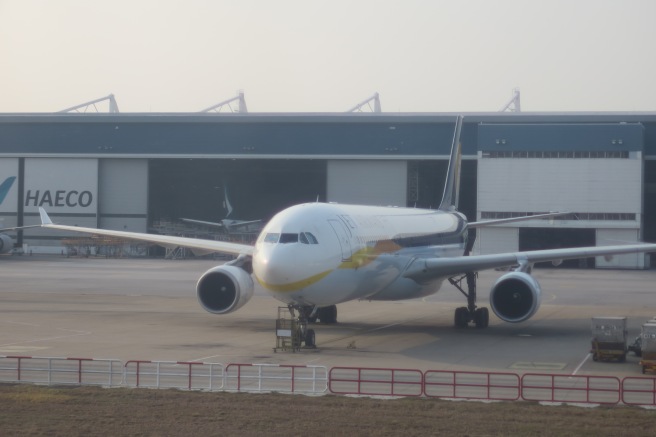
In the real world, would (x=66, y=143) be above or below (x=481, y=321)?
above

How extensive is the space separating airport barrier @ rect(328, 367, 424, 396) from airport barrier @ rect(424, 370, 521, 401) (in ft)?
1.06

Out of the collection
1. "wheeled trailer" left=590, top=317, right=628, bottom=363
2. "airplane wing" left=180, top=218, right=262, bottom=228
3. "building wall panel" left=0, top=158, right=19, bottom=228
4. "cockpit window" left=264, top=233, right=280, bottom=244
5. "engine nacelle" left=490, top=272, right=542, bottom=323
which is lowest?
"wheeled trailer" left=590, top=317, right=628, bottom=363

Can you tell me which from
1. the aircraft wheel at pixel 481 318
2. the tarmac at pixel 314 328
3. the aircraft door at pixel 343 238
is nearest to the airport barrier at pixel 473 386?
the tarmac at pixel 314 328

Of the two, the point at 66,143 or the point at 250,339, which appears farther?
the point at 66,143

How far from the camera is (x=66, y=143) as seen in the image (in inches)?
3656

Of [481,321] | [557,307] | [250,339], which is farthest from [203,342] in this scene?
[557,307]

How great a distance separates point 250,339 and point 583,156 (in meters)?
58.0

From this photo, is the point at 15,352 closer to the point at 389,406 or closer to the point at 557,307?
the point at 389,406

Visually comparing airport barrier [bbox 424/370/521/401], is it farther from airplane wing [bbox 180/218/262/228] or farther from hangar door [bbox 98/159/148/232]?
hangar door [bbox 98/159/148/232]

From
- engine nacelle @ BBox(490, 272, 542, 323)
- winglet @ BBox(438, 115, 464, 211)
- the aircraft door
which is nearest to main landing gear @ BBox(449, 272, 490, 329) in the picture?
engine nacelle @ BBox(490, 272, 542, 323)

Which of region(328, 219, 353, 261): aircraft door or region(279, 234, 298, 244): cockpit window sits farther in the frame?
region(328, 219, 353, 261): aircraft door

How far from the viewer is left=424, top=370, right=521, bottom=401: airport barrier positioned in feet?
66.0

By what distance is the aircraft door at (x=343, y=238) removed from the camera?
93.3 ft

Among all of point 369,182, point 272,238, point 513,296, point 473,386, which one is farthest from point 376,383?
point 369,182
